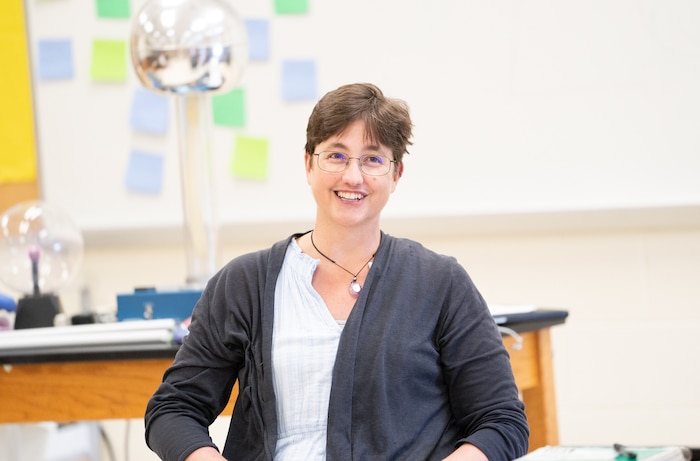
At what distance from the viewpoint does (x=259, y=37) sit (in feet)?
9.36

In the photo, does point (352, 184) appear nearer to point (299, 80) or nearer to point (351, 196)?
point (351, 196)

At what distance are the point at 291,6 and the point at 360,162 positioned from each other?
1424 mm

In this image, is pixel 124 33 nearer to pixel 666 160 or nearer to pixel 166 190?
pixel 166 190

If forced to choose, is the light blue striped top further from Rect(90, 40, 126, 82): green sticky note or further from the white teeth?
Rect(90, 40, 126, 82): green sticky note

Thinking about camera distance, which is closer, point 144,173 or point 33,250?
point 33,250

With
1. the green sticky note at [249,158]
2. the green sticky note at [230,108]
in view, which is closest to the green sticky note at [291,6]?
the green sticky note at [230,108]

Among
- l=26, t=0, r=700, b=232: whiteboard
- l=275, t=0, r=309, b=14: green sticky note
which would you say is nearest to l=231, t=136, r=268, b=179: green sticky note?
l=26, t=0, r=700, b=232: whiteboard

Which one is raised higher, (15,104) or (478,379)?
(15,104)

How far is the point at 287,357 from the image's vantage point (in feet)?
4.86

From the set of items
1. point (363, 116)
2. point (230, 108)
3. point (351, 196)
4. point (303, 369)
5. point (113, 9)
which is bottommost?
point (303, 369)

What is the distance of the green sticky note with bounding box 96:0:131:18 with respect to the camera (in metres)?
2.96

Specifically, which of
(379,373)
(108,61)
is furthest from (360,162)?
(108,61)

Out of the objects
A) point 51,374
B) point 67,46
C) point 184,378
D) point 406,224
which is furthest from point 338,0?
point 184,378

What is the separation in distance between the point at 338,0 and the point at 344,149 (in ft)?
4.54
